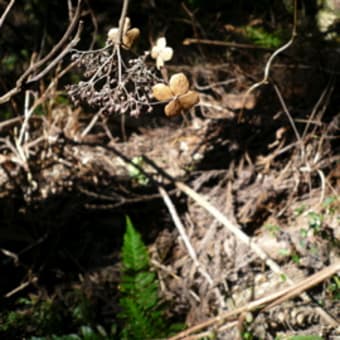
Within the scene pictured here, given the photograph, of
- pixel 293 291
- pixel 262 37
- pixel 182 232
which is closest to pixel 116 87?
pixel 293 291

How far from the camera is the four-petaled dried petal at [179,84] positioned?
1.22 meters

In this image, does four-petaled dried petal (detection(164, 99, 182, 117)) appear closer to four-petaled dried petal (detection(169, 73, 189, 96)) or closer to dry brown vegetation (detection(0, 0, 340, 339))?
four-petaled dried petal (detection(169, 73, 189, 96))

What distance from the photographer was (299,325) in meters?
1.92

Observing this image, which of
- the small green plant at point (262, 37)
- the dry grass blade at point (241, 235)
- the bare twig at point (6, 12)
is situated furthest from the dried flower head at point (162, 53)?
the small green plant at point (262, 37)

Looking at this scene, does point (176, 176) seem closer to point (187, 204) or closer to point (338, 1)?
point (187, 204)

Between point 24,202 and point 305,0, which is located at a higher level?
point 305,0

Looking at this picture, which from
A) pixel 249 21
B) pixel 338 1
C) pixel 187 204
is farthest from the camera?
pixel 249 21

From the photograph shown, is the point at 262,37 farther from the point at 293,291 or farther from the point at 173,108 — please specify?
the point at 293,291

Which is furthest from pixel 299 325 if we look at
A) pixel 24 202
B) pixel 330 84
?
pixel 24 202

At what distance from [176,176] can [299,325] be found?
1.11 meters

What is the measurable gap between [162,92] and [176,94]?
0.05m

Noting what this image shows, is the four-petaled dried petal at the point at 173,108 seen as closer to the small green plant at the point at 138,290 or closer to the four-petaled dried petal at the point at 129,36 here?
the four-petaled dried petal at the point at 129,36

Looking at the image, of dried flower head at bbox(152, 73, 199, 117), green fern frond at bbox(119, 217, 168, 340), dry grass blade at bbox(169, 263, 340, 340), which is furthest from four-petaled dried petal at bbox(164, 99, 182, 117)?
green fern frond at bbox(119, 217, 168, 340)

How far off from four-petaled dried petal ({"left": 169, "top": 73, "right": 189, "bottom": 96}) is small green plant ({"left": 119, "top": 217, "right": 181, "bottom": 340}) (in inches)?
36.2
